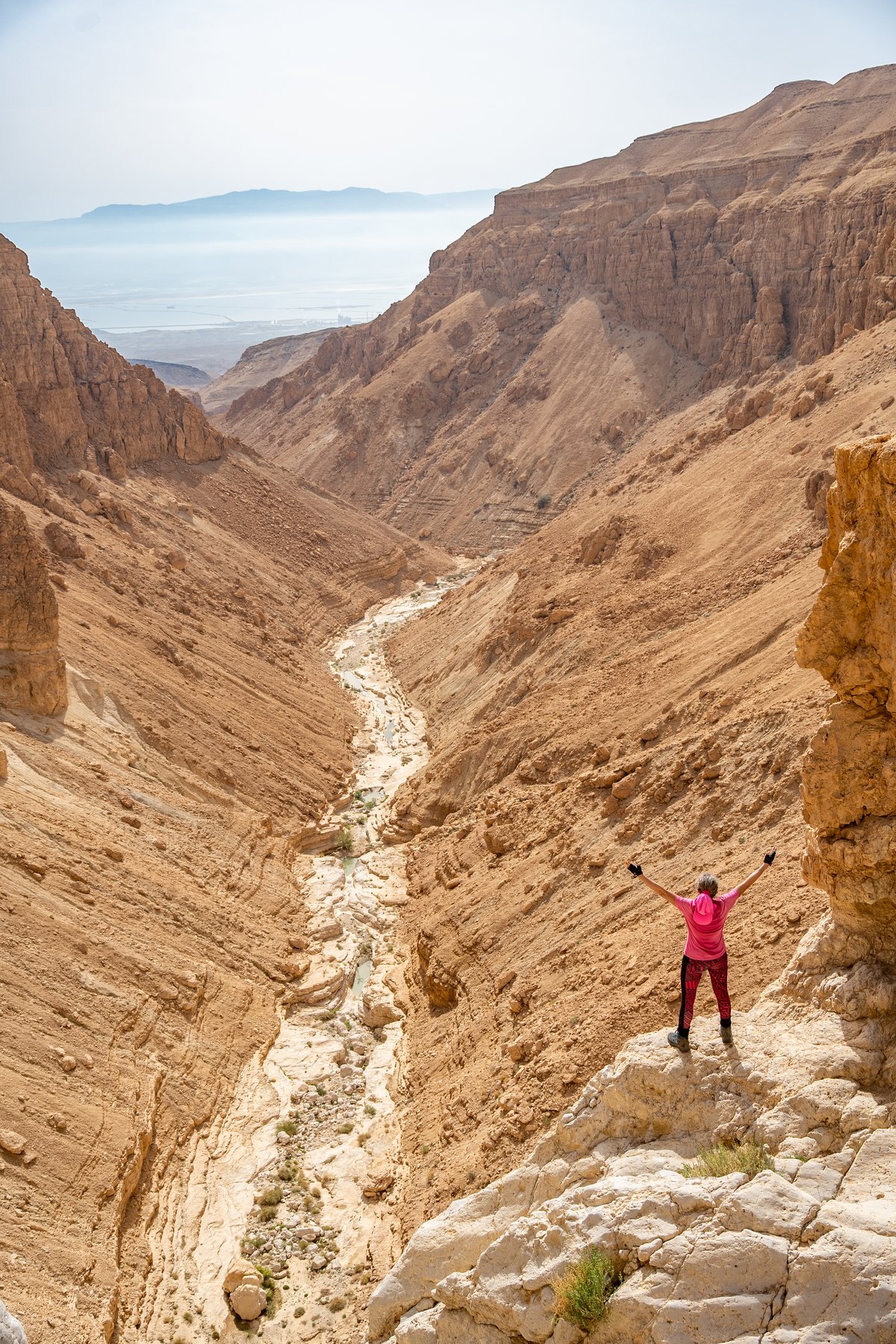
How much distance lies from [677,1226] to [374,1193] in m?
9.02

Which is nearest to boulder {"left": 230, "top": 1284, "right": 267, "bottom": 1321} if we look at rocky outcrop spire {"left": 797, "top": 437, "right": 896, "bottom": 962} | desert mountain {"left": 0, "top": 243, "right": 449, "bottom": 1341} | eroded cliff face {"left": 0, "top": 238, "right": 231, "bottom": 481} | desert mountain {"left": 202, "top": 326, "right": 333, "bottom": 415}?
desert mountain {"left": 0, "top": 243, "right": 449, "bottom": 1341}

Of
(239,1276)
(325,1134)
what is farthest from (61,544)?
(239,1276)

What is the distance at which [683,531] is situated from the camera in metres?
30.7

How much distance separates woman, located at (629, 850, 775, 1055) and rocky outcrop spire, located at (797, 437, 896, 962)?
2.25ft

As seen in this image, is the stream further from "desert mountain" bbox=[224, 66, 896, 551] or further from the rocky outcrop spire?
"desert mountain" bbox=[224, 66, 896, 551]

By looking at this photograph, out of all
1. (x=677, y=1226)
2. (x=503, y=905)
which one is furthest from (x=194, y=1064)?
(x=677, y=1226)

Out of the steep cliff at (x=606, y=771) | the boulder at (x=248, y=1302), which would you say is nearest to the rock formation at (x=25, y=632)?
the steep cliff at (x=606, y=771)

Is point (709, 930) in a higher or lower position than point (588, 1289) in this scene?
higher

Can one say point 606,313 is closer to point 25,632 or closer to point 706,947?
point 25,632

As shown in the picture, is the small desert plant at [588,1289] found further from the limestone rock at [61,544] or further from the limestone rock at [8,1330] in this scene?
the limestone rock at [61,544]

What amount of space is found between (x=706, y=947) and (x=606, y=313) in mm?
62399

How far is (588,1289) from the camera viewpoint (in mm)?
7816

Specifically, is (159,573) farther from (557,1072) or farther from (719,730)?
(557,1072)

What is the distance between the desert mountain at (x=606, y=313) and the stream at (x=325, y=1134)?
3396cm
